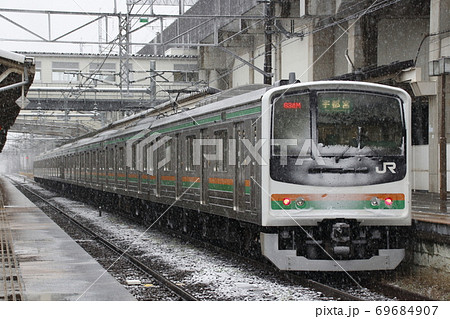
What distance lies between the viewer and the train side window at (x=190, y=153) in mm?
14227

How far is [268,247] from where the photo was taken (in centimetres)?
1035

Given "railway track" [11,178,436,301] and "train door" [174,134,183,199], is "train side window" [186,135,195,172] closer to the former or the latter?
"train door" [174,134,183,199]

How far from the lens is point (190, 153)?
14344 mm

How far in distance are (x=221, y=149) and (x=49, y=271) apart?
344 centimetres

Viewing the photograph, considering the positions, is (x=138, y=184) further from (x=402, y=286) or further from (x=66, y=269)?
(x=402, y=286)

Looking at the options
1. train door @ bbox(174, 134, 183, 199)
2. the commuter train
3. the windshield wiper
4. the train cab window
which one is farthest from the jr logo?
train door @ bbox(174, 134, 183, 199)

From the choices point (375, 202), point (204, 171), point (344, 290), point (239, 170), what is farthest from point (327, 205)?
point (204, 171)

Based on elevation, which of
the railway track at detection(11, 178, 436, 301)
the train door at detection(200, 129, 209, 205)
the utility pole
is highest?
the utility pole

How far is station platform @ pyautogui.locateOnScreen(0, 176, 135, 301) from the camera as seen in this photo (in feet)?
29.7

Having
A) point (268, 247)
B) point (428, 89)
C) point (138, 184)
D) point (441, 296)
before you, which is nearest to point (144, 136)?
point (138, 184)

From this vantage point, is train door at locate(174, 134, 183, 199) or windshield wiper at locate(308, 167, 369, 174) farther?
train door at locate(174, 134, 183, 199)

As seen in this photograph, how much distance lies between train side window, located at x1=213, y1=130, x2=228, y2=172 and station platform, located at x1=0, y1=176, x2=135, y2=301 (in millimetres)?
2533

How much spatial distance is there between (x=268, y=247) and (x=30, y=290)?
3134 mm
